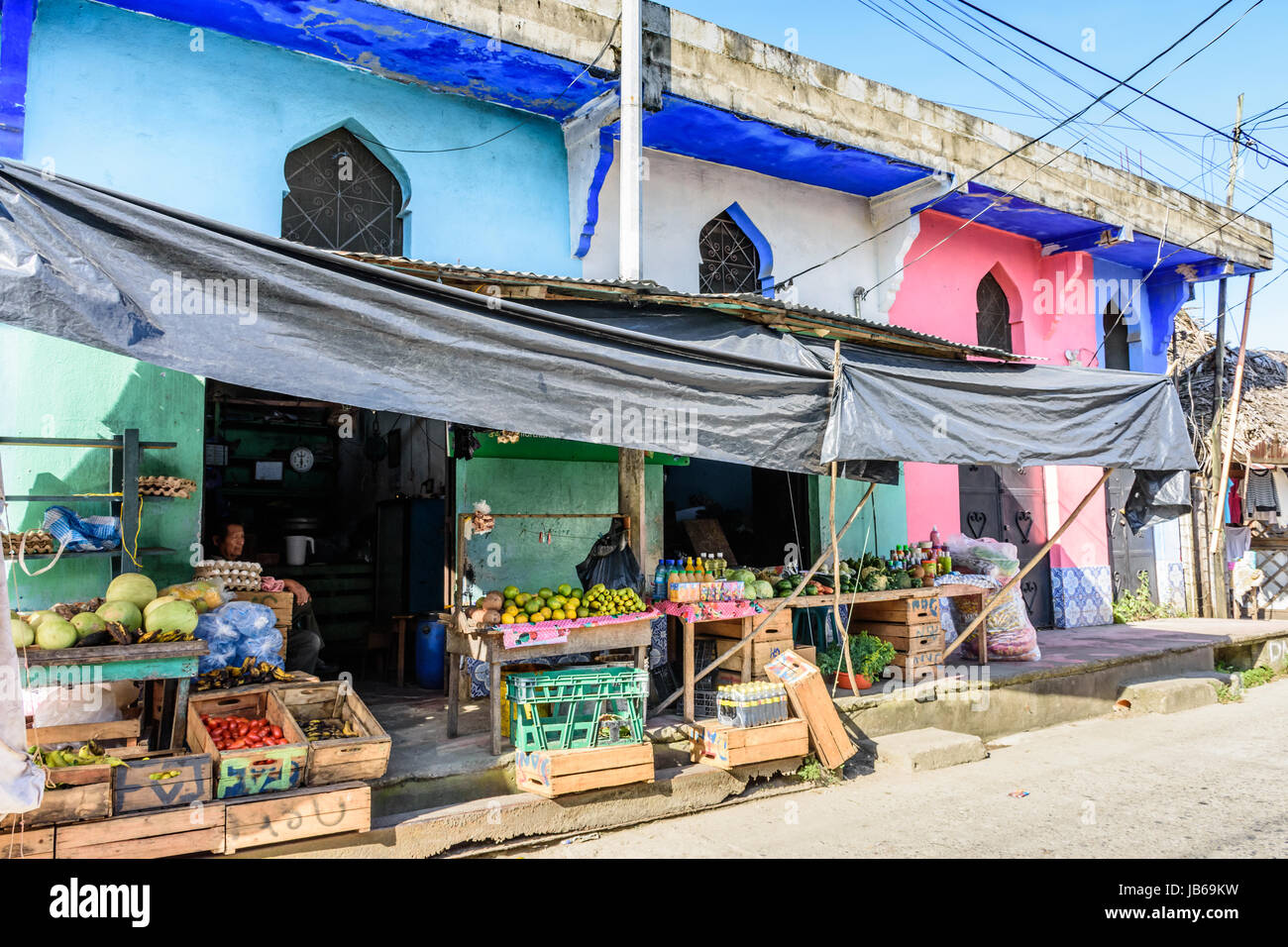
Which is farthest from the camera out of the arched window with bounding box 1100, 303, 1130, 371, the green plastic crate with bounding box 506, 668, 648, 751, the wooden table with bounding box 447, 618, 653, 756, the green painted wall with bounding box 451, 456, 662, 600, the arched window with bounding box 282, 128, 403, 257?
the arched window with bounding box 1100, 303, 1130, 371

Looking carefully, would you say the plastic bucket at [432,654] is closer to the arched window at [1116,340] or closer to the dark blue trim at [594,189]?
the dark blue trim at [594,189]

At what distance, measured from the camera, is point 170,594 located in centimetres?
549

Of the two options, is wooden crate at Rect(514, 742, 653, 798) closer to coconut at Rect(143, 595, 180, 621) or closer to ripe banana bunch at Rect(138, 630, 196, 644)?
ripe banana bunch at Rect(138, 630, 196, 644)

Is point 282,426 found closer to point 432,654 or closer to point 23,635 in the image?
point 432,654

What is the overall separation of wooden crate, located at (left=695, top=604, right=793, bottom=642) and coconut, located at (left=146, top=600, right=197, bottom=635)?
427 cm

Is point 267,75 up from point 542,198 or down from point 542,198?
up

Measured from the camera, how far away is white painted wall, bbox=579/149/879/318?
9172 millimetres

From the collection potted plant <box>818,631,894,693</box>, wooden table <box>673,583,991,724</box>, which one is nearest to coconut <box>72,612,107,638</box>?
wooden table <box>673,583,991,724</box>

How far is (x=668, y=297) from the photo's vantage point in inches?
244

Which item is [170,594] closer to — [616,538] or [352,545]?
[616,538]

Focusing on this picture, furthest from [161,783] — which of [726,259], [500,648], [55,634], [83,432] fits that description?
[726,259]

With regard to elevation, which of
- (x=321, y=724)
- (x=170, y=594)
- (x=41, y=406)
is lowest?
(x=321, y=724)

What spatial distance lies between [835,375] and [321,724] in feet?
13.8

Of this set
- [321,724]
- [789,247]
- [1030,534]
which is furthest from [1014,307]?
[321,724]
